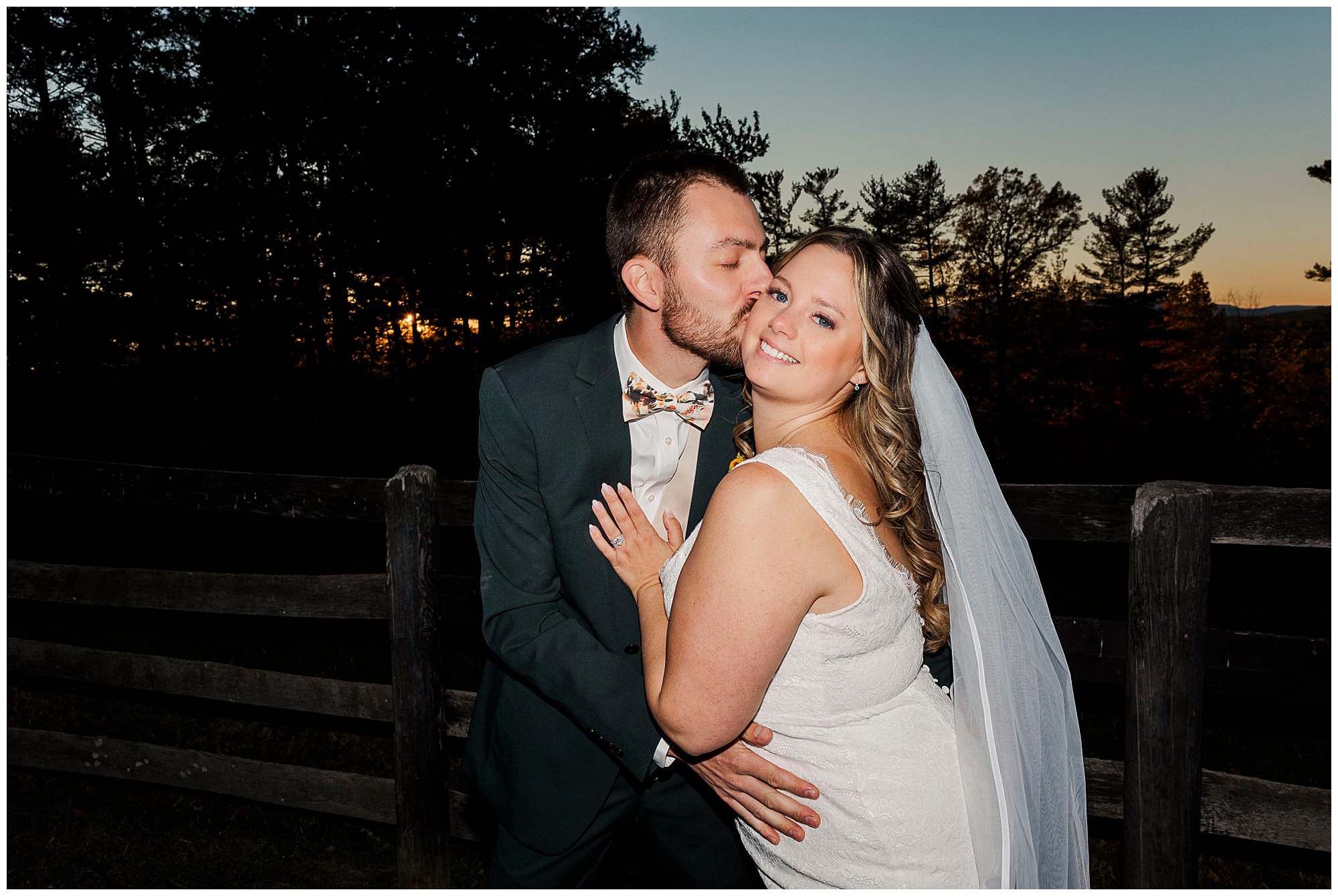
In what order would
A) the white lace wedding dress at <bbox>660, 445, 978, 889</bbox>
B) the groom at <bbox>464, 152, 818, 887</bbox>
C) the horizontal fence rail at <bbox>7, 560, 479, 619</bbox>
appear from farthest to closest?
the horizontal fence rail at <bbox>7, 560, 479, 619</bbox> < the groom at <bbox>464, 152, 818, 887</bbox> < the white lace wedding dress at <bbox>660, 445, 978, 889</bbox>

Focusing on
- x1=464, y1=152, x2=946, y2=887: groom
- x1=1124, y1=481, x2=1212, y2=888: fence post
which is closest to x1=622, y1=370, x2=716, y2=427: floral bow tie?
x1=464, y1=152, x2=946, y2=887: groom

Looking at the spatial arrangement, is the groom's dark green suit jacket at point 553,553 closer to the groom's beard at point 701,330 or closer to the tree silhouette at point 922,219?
the groom's beard at point 701,330

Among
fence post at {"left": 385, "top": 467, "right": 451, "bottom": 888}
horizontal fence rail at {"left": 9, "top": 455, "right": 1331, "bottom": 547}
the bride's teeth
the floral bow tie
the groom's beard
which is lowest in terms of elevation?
fence post at {"left": 385, "top": 467, "right": 451, "bottom": 888}

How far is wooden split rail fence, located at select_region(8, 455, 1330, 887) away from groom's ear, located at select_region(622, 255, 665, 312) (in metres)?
1.48

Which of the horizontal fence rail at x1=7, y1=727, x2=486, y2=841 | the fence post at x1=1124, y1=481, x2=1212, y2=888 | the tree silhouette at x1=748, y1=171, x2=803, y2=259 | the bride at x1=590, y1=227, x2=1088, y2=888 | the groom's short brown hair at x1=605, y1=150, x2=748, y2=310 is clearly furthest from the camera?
the tree silhouette at x1=748, y1=171, x2=803, y2=259

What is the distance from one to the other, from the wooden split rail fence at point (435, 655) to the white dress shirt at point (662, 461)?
136 cm

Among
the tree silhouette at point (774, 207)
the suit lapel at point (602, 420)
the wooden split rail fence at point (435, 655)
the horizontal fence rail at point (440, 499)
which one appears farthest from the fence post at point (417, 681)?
the tree silhouette at point (774, 207)

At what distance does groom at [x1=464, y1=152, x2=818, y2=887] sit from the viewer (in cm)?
253

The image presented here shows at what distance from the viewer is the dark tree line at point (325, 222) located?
17156 mm

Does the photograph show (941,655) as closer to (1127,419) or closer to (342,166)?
(342,166)

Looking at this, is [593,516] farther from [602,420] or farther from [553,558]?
[602,420]

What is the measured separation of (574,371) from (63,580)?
142 inches

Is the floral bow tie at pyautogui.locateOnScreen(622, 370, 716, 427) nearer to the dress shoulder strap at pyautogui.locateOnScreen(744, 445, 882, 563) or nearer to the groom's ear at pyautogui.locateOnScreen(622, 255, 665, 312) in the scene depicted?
the groom's ear at pyautogui.locateOnScreen(622, 255, 665, 312)

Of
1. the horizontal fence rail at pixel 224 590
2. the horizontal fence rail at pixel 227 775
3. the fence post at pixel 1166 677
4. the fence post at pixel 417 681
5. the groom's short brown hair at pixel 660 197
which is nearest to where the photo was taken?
the groom's short brown hair at pixel 660 197
